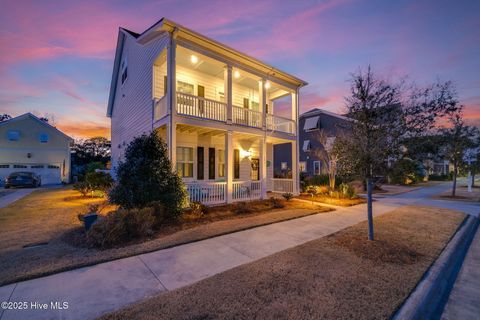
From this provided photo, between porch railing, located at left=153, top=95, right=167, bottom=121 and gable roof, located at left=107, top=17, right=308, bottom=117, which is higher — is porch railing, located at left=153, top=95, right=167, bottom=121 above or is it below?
below

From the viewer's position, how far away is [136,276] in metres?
3.44

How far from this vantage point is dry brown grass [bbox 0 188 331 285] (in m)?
3.72

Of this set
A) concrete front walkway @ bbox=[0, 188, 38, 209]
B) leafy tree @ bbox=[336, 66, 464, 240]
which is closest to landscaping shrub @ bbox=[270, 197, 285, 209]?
leafy tree @ bbox=[336, 66, 464, 240]

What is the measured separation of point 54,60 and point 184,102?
10610 millimetres

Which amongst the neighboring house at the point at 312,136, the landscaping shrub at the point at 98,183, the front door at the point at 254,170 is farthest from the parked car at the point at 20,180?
the neighboring house at the point at 312,136

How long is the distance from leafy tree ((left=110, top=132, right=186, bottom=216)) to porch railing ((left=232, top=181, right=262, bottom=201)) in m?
3.47

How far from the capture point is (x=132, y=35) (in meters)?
11.8

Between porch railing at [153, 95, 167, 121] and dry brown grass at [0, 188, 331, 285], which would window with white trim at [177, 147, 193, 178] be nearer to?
porch railing at [153, 95, 167, 121]

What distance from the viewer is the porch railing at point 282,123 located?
12.0 m

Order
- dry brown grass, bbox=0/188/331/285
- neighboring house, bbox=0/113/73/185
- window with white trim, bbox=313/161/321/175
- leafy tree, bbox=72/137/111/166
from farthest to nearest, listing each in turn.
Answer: leafy tree, bbox=72/137/111/166, window with white trim, bbox=313/161/321/175, neighboring house, bbox=0/113/73/185, dry brown grass, bbox=0/188/331/285

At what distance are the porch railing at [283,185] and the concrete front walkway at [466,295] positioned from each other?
28.5 ft

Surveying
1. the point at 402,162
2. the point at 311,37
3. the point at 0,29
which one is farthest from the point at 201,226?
the point at 0,29

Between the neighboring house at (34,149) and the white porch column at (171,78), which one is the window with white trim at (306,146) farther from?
the neighboring house at (34,149)

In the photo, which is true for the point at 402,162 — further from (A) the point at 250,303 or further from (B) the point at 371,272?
(A) the point at 250,303
